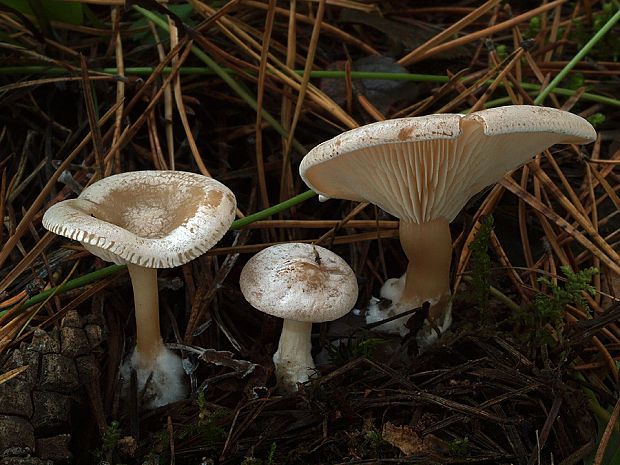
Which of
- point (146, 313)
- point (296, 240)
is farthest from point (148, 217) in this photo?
point (296, 240)

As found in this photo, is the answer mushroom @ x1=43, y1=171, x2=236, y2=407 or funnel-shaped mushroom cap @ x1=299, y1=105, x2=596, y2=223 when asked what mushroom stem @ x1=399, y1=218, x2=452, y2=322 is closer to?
funnel-shaped mushroom cap @ x1=299, y1=105, x2=596, y2=223

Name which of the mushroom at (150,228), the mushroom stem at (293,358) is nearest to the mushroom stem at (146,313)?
the mushroom at (150,228)

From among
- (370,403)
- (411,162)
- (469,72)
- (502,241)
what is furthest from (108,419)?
(469,72)

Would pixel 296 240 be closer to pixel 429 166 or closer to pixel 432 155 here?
pixel 429 166

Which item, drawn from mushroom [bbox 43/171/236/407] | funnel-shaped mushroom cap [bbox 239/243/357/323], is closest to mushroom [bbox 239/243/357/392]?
funnel-shaped mushroom cap [bbox 239/243/357/323]

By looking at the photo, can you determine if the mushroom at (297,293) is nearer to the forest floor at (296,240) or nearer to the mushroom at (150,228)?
the forest floor at (296,240)
